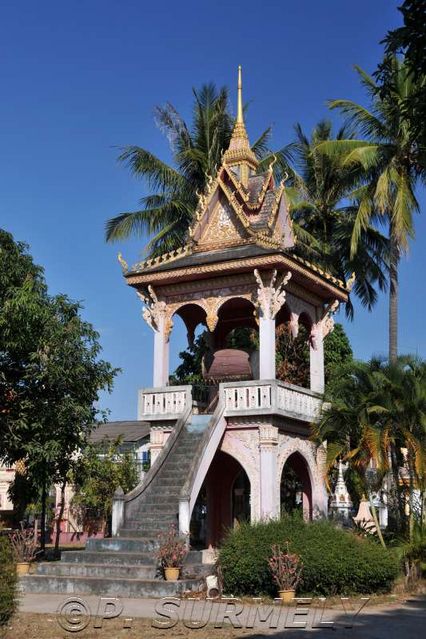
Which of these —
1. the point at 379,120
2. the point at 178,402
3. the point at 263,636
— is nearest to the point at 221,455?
the point at 178,402

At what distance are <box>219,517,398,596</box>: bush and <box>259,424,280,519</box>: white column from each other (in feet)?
9.32

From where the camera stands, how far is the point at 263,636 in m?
10.4

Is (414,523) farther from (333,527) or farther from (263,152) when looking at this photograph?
(263,152)

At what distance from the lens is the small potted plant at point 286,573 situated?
13672 mm

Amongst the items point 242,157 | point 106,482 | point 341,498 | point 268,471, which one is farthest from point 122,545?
point 106,482

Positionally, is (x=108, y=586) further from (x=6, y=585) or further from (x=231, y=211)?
(x=231, y=211)

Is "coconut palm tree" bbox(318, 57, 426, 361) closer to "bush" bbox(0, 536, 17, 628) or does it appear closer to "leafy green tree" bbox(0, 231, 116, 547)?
"leafy green tree" bbox(0, 231, 116, 547)

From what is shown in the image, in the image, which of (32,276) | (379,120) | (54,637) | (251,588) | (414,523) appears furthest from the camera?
(379,120)

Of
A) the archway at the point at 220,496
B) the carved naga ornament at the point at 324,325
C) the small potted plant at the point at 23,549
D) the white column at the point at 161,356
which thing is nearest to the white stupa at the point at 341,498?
the archway at the point at 220,496


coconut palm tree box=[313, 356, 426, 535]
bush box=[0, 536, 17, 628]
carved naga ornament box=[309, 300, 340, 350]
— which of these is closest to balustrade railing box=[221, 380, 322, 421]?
coconut palm tree box=[313, 356, 426, 535]

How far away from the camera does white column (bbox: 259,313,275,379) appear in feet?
60.9

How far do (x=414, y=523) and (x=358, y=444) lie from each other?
191cm

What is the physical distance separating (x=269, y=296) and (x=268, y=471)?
3.88 m

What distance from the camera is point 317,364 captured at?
2162 centimetres
